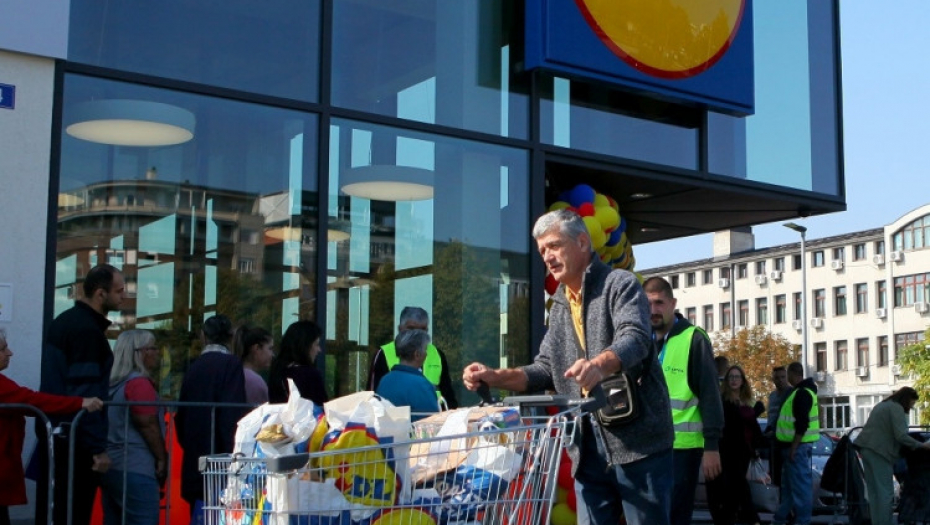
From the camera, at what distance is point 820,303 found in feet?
305

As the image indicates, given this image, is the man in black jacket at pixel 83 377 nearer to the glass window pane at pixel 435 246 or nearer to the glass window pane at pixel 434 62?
the glass window pane at pixel 435 246

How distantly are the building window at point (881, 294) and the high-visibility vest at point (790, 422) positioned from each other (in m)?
77.4

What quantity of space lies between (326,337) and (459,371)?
4.40 feet

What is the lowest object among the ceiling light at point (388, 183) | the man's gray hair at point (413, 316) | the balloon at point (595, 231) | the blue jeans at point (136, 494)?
the blue jeans at point (136, 494)

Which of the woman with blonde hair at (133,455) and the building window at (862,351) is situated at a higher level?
the building window at (862,351)

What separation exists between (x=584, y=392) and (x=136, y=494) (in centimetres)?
392

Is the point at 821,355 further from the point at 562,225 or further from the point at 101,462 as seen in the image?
the point at 562,225

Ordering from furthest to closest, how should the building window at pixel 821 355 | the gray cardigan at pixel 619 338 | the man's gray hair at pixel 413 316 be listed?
1. the building window at pixel 821 355
2. the man's gray hair at pixel 413 316
3. the gray cardigan at pixel 619 338

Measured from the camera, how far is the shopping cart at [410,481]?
4109mm

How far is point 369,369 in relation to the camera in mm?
10289

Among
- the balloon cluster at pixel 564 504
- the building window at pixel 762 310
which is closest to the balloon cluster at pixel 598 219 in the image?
the balloon cluster at pixel 564 504

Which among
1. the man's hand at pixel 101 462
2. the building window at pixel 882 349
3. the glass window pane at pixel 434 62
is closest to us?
the man's hand at pixel 101 462

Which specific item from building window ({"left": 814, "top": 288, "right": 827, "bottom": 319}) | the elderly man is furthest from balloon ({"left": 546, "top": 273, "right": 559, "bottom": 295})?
building window ({"left": 814, "top": 288, "right": 827, "bottom": 319})

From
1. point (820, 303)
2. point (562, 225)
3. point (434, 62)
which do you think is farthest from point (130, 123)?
point (820, 303)
